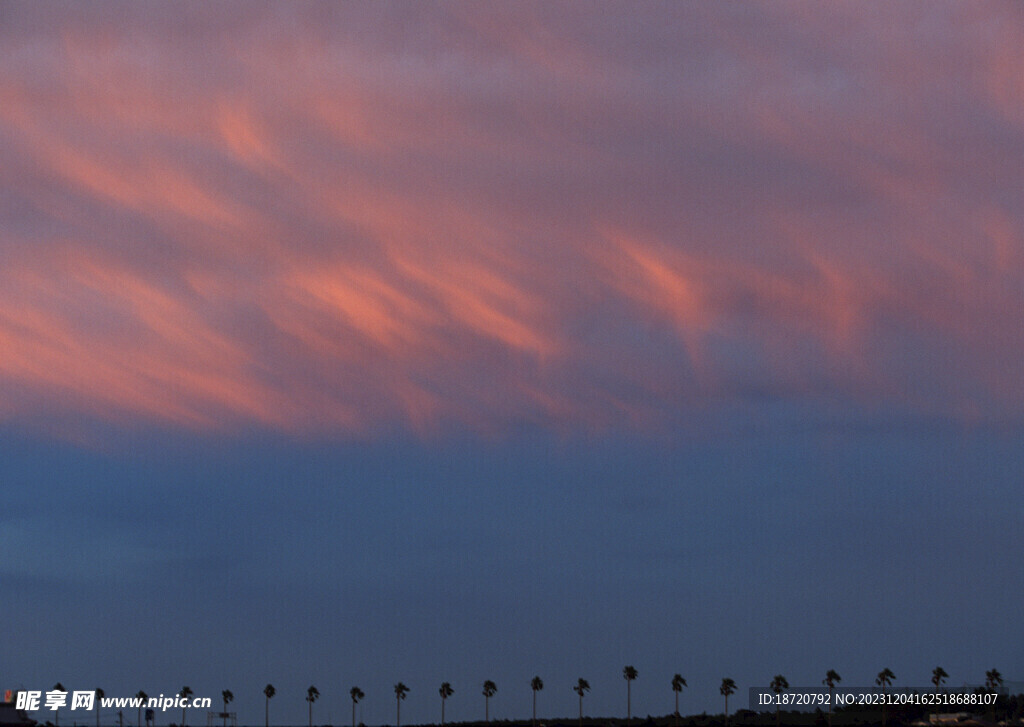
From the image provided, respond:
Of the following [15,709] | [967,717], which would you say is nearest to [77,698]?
[15,709]

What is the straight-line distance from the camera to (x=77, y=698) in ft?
604

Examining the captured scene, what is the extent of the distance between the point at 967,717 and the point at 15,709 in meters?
128

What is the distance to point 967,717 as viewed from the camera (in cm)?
17388

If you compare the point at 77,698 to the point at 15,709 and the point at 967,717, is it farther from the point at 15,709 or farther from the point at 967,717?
the point at 967,717

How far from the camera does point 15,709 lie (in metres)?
170

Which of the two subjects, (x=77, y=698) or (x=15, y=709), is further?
(x=77, y=698)

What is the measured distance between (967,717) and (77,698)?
125 metres

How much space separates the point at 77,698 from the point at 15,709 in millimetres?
14827
